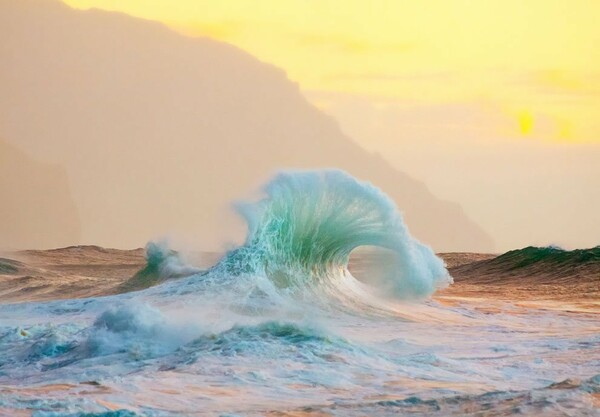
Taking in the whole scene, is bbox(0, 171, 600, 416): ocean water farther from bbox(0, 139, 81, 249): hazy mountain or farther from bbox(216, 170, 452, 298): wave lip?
bbox(0, 139, 81, 249): hazy mountain

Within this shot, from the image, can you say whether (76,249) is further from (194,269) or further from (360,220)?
(360,220)

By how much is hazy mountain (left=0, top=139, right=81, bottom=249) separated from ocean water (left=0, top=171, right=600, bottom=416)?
137m

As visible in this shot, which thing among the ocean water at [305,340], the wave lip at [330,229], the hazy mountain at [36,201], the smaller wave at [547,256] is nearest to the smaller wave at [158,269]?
the wave lip at [330,229]

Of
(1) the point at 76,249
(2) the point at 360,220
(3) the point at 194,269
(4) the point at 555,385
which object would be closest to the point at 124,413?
(4) the point at 555,385

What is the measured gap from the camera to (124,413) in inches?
305

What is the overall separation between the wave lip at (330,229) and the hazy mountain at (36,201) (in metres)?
137

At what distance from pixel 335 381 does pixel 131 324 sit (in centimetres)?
360

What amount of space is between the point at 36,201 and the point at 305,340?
6063 inches

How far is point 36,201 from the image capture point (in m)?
160

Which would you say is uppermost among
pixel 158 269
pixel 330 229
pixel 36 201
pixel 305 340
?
pixel 36 201

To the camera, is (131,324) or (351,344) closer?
(351,344)

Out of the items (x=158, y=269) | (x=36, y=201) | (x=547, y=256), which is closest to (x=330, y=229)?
(x=158, y=269)

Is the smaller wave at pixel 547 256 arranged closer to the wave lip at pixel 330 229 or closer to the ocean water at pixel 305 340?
the ocean water at pixel 305 340

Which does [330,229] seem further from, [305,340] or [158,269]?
[305,340]
